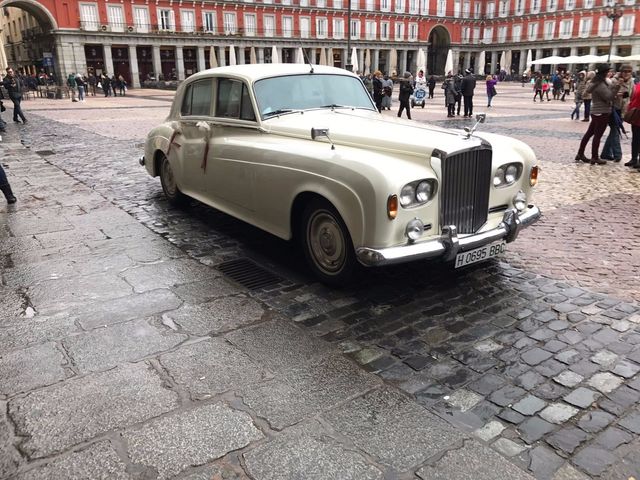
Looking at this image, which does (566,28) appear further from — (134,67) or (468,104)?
(468,104)

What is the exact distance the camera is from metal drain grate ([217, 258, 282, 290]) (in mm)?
4664

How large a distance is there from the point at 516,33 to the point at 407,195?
85.2 m

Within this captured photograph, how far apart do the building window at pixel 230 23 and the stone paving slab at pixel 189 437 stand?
2448 inches

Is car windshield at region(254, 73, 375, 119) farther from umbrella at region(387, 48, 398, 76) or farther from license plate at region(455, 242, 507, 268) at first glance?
umbrella at region(387, 48, 398, 76)

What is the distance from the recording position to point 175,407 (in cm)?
292

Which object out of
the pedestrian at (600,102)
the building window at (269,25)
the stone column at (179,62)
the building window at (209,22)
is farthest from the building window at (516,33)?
the pedestrian at (600,102)

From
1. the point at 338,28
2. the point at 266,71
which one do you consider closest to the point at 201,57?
the point at 338,28

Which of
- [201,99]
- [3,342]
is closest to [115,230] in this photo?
[201,99]

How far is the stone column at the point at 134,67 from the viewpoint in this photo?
175ft

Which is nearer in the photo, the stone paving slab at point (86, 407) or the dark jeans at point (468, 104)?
the stone paving slab at point (86, 407)

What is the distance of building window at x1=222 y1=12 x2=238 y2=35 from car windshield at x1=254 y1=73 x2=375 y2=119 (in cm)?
5857

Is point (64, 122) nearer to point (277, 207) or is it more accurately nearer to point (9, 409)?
point (277, 207)

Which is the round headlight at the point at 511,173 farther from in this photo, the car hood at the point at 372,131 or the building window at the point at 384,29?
the building window at the point at 384,29

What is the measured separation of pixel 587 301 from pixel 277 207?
2.73m
